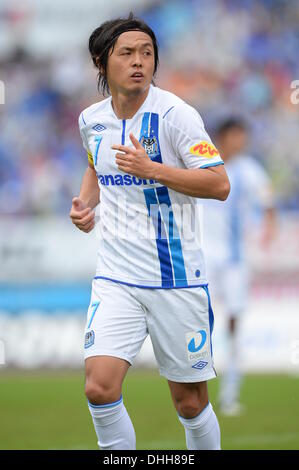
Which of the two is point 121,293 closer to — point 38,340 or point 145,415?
point 145,415

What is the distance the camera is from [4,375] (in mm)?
10906

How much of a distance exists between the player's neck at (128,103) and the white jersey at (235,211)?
4.45 meters

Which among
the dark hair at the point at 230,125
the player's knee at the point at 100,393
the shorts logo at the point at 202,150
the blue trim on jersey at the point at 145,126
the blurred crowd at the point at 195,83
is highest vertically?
the blurred crowd at the point at 195,83

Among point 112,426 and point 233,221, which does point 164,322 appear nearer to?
point 112,426

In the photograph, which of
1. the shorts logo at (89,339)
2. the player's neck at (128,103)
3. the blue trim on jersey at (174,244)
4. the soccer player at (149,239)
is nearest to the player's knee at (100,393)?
the soccer player at (149,239)

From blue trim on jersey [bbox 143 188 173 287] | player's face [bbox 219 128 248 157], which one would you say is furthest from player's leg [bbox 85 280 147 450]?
player's face [bbox 219 128 248 157]

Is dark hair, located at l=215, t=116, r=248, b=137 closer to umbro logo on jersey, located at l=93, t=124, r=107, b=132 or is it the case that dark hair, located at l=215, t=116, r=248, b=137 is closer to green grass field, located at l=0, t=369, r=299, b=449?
green grass field, located at l=0, t=369, r=299, b=449

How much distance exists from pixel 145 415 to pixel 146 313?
11.6ft

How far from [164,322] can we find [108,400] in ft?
1.82

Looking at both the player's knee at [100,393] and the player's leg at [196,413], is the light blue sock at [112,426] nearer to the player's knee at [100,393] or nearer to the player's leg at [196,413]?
the player's knee at [100,393]

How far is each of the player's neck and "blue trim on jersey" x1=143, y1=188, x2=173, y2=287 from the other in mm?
464

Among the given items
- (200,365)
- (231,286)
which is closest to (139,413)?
(231,286)

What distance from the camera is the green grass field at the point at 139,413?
22.5 feet

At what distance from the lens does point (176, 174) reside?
4.61 meters
